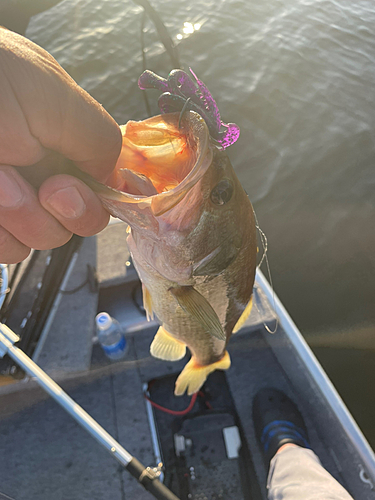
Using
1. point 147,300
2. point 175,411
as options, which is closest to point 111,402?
point 175,411

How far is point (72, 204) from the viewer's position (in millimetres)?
1052

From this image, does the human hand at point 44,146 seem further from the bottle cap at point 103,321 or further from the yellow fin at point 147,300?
the bottle cap at point 103,321

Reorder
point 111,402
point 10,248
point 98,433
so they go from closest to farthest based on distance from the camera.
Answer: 1. point 10,248
2. point 98,433
3. point 111,402

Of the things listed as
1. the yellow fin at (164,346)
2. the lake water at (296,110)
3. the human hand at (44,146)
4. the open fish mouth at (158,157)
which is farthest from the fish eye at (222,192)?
the lake water at (296,110)

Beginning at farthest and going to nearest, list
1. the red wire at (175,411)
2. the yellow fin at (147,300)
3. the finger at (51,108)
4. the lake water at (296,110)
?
the lake water at (296,110) < the red wire at (175,411) < the yellow fin at (147,300) < the finger at (51,108)

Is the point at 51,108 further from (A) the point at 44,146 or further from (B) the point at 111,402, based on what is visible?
(B) the point at 111,402

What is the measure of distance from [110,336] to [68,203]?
6.66 feet

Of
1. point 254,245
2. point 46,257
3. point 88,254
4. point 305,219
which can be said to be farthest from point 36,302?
point 305,219

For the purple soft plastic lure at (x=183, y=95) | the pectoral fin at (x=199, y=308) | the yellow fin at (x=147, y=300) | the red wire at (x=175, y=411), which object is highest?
the purple soft plastic lure at (x=183, y=95)

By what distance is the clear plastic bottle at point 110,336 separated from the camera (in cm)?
265

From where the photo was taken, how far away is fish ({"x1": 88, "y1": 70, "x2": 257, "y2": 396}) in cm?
114

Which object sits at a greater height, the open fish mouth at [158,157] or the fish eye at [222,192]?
the open fish mouth at [158,157]

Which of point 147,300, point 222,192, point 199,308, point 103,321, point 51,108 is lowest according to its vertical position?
point 103,321

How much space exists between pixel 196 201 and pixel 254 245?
0.55 meters
